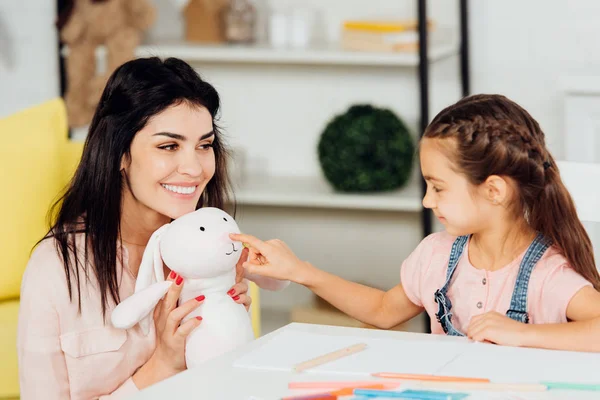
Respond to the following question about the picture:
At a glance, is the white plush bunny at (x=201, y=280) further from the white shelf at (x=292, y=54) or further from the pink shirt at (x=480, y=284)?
the white shelf at (x=292, y=54)

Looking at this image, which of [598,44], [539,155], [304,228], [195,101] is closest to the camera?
[539,155]

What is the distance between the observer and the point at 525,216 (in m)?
1.43

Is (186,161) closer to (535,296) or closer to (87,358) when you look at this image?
(87,358)

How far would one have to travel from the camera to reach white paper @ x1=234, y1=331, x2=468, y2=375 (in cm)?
108

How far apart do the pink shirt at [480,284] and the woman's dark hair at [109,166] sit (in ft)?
1.39

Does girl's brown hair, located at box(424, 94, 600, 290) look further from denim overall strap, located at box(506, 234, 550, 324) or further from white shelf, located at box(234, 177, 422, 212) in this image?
white shelf, located at box(234, 177, 422, 212)

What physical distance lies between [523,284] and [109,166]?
0.64m

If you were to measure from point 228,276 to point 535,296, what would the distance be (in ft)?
1.45

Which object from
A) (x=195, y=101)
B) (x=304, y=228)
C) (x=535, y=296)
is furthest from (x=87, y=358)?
(x=304, y=228)

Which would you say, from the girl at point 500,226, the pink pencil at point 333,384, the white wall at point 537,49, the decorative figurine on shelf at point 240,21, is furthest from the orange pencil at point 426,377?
A: the decorative figurine on shelf at point 240,21

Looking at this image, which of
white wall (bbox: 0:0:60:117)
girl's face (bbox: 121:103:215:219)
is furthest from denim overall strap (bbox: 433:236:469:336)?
white wall (bbox: 0:0:60:117)

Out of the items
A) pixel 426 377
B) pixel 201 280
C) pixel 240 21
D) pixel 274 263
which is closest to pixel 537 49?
pixel 240 21

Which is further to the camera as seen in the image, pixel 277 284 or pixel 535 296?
pixel 277 284

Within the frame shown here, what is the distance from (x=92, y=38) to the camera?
2.90 m
